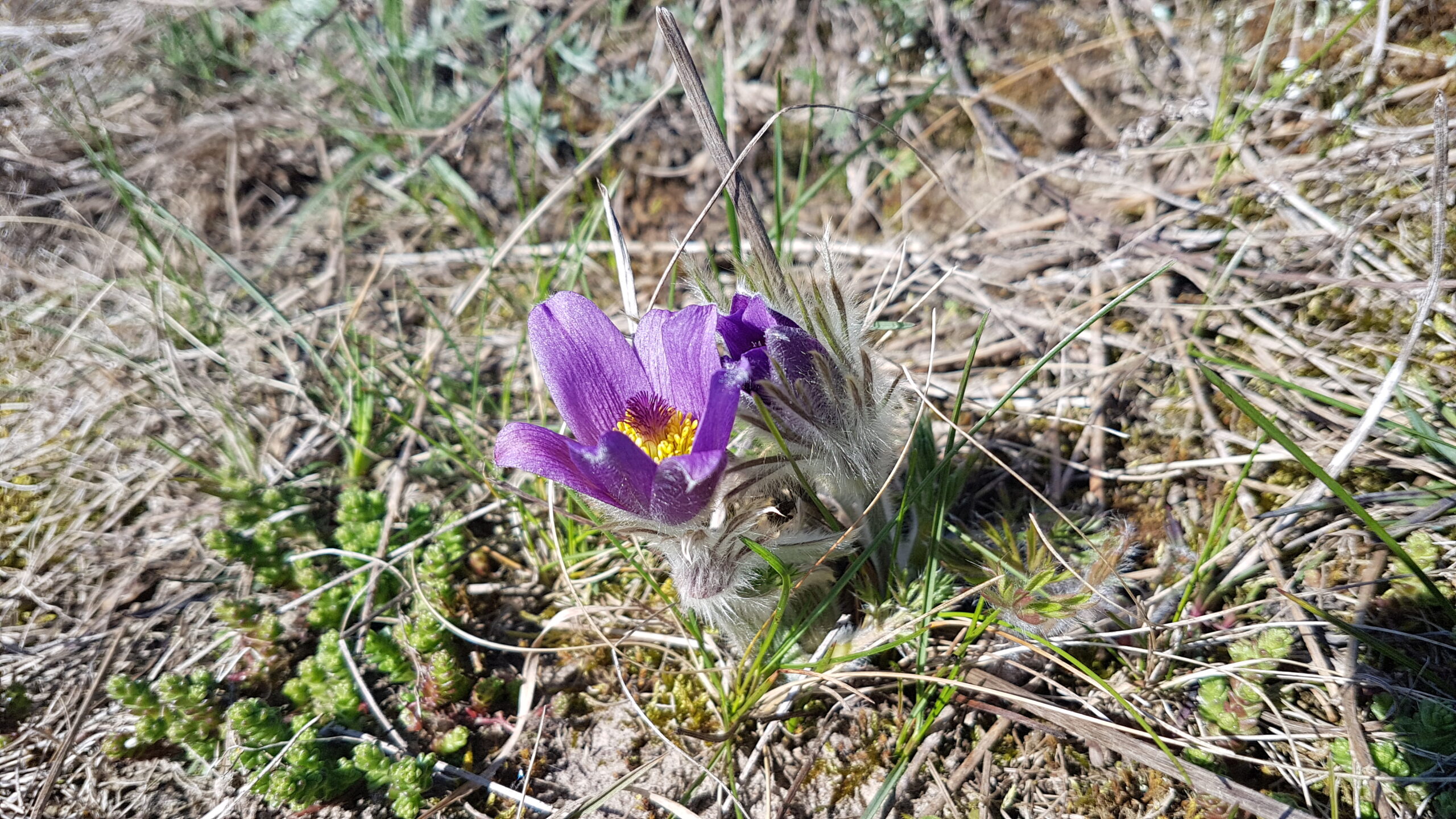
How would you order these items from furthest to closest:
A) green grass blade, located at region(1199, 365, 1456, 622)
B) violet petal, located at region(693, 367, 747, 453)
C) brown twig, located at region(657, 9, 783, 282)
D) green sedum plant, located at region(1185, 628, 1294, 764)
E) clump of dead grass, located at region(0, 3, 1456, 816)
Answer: clump of dead grass, located at region(0, 3, 1456, 816) → green sedum plant, located at region(1185, 628, 1294, 764) → brown twig, located at region(657, 9, 783, 282) → green grass blade, located at region(1199, 365, 1456, 622) → violet petal, located at region(693, 367, 747, 453)

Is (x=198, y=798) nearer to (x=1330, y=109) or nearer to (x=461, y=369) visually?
(x=461, y=369)

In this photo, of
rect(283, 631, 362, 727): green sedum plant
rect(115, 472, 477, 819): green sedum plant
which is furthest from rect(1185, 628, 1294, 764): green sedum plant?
rect(283, 631, 362, 727): green sedum plant

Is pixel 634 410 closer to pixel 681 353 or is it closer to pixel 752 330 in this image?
pixel 681 353

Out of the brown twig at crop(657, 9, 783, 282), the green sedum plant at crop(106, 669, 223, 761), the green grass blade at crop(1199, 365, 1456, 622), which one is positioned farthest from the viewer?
the green sedum plant at crop(106, 669, 223, 761)

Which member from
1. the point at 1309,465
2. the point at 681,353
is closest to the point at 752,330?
the point at 681,353

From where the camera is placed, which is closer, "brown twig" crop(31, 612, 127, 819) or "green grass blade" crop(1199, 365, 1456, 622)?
"green grass blade" crop(1199, 365, 1456, 622)

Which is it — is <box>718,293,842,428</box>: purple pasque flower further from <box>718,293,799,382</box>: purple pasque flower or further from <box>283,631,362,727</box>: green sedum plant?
<box>283,631,362,727</box>: green sedum plant
